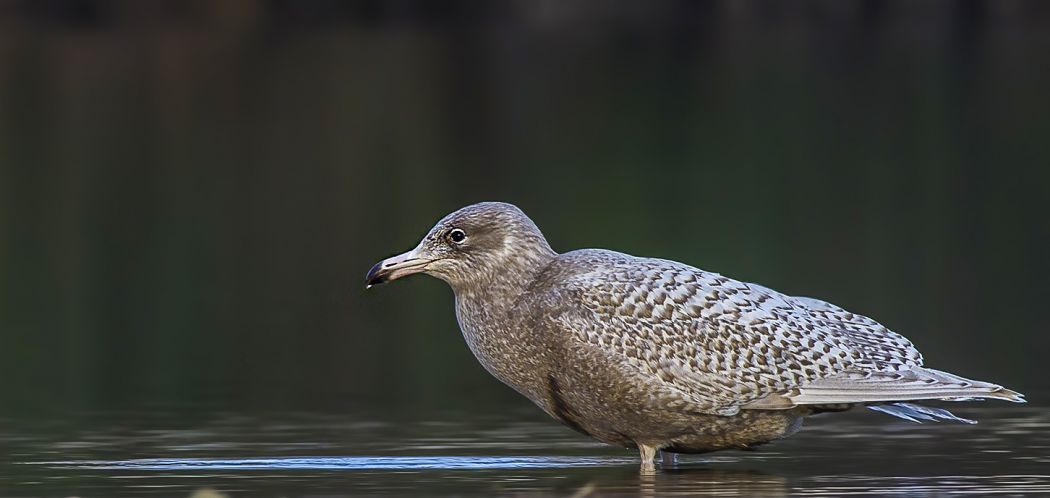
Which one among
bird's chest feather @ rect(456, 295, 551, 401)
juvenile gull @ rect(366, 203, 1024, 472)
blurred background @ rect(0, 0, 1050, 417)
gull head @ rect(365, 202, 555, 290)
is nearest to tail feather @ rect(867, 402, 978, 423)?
juvenile gull @ rect(366, 203, 1024, 472)

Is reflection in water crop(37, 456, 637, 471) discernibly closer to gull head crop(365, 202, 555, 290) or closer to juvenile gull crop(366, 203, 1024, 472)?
juvenile gull crop(366, 203, 1024, 472)

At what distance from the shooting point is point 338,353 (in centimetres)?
2019

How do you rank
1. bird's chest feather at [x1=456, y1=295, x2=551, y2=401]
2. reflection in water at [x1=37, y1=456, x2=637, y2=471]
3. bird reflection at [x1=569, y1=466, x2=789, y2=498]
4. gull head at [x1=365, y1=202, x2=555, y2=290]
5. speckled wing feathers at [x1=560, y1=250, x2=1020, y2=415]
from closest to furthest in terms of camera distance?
bird reflection at [x1=569, y1=466, x2=789, y2=498] < speckled wing feathers at [x1=560, y1=250, x2=1020, y2=415] < bird's chest feather at [x1=456, y1=295, x2=551, y2=401] < gull head at [x1=365, y1=202, x2=555, y2=290] < reflection in water at [x1=37, y1=456, x2=637, y2=471]

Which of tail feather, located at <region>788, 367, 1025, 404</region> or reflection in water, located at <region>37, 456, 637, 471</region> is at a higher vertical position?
tail feather, located at <region>788, 367, 1025, 404</region>

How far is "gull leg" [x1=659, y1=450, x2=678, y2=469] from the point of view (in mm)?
14227

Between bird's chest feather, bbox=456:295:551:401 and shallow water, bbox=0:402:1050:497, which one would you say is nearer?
shallow water, bbox=0:402:1050:497

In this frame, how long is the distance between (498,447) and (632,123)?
3420 centimetres

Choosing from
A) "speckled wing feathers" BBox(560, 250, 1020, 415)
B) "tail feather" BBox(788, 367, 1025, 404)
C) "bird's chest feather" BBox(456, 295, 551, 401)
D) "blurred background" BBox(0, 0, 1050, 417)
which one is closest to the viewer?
"tail feather" BBox(788, 367, 1025, 404)

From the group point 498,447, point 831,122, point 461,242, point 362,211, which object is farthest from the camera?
point 831,122

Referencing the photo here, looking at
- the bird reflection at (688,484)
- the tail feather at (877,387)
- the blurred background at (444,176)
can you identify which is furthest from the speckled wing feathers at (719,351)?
the blurred background at (444,176)

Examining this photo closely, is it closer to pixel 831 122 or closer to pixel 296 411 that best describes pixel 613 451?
pixel 296 411

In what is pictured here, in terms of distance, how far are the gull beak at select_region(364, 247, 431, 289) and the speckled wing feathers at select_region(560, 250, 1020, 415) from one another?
0.78 m

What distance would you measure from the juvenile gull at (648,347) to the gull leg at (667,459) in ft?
1.07

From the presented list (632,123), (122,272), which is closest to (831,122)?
(632,123)
